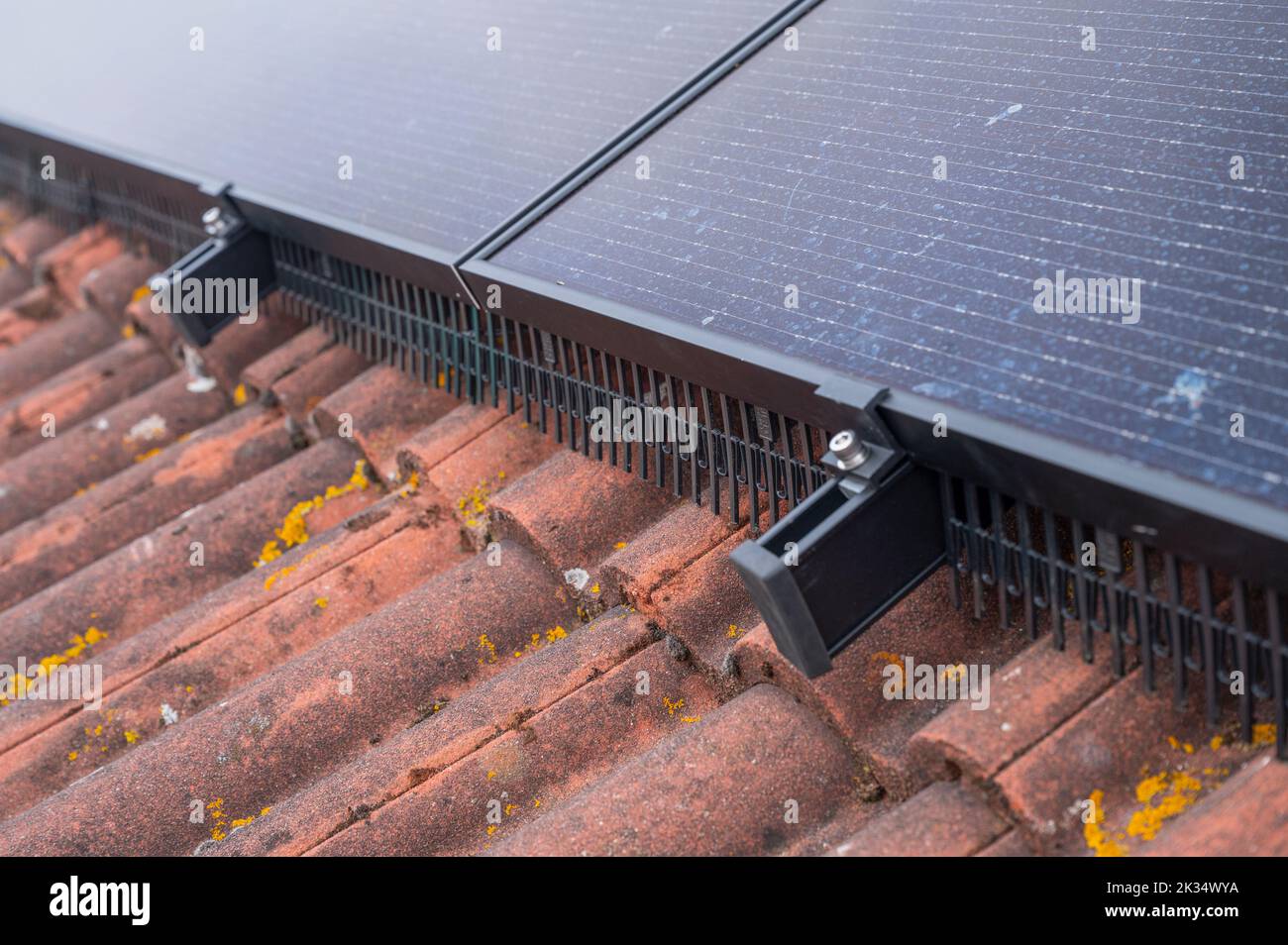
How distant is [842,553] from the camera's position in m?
2.76

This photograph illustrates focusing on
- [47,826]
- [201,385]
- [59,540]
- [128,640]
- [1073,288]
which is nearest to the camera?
[1073,288]

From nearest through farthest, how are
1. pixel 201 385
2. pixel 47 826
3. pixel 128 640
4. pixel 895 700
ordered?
1. pixel 895 700
2. pixel 47 826
3. pixel 128 640
4. pixel 201 385

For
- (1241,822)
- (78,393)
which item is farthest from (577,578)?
(78,393)

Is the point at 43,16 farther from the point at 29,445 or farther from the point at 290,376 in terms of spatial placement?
the point at 290,376

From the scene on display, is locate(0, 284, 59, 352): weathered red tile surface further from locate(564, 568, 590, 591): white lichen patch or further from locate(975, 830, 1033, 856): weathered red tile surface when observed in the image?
locate(975, 830, 1033, 856): weathered red tile surface

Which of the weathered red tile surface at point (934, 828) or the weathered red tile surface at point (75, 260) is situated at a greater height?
the weathered red tile surface at point (75, 260)

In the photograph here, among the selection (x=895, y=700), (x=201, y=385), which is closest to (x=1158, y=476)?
(x=895, y=700)

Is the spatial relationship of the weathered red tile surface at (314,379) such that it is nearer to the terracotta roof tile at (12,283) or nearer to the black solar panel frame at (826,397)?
the black solar panel frame at (826,397)

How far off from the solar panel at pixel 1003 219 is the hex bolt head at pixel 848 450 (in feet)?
0.39

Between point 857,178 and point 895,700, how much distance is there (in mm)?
1177

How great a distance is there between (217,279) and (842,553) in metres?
3.12

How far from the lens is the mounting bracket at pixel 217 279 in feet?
16.5

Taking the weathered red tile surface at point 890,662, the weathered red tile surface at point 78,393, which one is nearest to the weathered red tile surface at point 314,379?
the weathered red tile surface at point 78,393

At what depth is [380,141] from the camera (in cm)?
486
